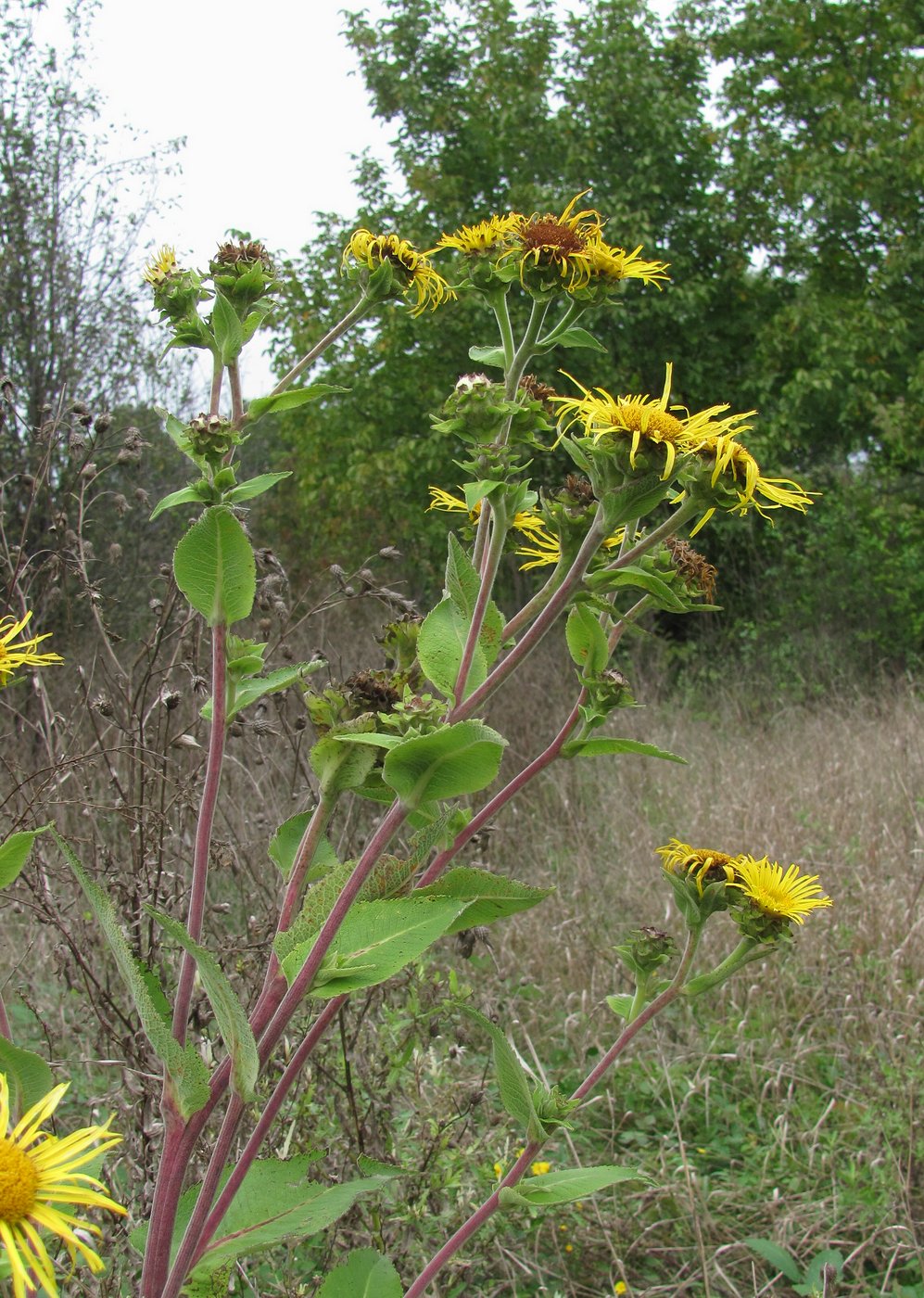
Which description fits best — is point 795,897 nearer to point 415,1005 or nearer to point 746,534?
point 415,1005

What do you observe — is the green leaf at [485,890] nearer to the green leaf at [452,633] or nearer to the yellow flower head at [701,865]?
the green leaf at [452,633]

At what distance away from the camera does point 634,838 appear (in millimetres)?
5320

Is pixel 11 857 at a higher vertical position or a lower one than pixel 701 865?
higher

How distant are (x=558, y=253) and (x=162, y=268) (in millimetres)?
548

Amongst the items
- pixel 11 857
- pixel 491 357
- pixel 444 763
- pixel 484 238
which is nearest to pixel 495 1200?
pixel 444 763

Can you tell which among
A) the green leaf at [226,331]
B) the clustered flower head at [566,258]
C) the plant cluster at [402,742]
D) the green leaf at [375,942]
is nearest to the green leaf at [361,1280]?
the plant cluster at [402,742]

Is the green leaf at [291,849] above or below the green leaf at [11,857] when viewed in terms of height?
below

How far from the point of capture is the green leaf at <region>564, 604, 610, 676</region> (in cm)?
128

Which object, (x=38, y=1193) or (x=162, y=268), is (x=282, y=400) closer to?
(x=162, y=268)

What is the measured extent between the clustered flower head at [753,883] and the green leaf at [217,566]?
0.69m

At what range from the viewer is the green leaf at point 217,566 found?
118 centimetres

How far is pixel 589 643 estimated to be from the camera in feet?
4.32

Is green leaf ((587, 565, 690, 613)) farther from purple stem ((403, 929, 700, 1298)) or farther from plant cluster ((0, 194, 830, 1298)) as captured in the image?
purple stem ((403, 929, 700, 1298))

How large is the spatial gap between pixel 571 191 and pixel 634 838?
8017mm
